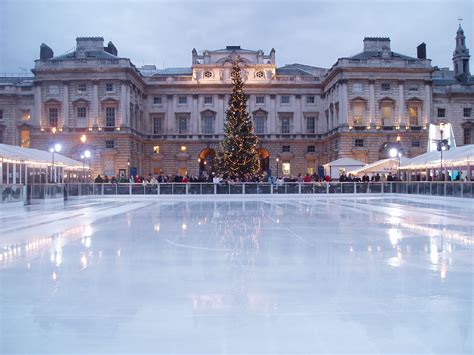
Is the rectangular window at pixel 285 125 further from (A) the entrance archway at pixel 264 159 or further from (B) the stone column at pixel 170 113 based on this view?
(B) the stone column at pixel 170 113

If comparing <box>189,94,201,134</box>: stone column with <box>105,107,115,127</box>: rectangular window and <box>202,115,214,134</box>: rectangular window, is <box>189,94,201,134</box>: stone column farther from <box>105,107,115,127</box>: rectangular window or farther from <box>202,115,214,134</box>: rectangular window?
<box>105,107,115,127</box>: rectangular window

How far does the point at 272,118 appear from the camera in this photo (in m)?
62.9

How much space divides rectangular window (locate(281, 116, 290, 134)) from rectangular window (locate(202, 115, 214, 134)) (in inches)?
332

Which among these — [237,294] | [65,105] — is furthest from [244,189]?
[237,294]

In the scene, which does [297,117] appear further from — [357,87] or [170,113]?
[170,113]

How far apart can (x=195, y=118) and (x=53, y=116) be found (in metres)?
16.1

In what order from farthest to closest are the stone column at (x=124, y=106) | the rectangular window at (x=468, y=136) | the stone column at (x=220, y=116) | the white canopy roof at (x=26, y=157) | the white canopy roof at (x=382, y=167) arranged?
the stone column at (x=220, y=116) < the rectangular window at (x=468, y=136) < the stone column at (x=124, y=106) < the white canopy roof at (x=382, y=167) < the white canopy roof at (x=26, y=157)

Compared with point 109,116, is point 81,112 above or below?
above

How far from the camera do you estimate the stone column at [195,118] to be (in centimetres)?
6238

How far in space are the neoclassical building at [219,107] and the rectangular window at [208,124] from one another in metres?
0.12

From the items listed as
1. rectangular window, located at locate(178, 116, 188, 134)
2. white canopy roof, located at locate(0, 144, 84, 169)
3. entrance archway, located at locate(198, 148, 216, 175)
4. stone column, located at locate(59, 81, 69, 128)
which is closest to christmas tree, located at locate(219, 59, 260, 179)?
white canopy roof, located at locate(0, 144, 84, 169)

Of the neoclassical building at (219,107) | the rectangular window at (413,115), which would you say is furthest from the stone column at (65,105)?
the rectangular window at (413,115)

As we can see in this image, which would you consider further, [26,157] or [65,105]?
[65,105]

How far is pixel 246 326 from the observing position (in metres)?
4.82
